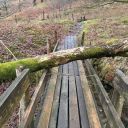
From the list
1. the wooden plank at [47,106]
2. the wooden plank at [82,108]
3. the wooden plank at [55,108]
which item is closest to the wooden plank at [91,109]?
the wooden plank at [82,108]

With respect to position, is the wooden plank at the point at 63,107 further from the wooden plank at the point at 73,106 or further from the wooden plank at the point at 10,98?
the wooden plank at the point at 10,98

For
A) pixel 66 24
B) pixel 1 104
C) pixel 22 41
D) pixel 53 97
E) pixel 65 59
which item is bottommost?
pixel 66 24

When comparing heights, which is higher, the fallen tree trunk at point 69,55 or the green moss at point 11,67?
the fallen tree trunk at point 69,55

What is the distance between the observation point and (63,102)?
830 cm

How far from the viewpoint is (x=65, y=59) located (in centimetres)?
955

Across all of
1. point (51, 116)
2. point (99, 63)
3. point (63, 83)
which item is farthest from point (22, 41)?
point (51, 116)

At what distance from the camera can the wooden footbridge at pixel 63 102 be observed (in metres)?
4.95

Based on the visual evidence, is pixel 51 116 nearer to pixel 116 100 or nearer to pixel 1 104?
pixel 116 100

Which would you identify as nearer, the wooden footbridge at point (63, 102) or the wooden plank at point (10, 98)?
the wooden plank at point (10, 98)

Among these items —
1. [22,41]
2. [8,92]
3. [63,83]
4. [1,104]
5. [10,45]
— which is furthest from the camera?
[22,41]

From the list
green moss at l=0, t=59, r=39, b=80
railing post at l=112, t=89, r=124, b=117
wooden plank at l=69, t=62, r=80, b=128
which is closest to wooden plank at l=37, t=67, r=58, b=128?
wooden plank at l=69, t=62, r=80, b=128

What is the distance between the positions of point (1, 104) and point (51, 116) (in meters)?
3.53

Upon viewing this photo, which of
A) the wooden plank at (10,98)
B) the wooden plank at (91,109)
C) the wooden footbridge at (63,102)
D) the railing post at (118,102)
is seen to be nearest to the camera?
the wooden plank at (10,98)

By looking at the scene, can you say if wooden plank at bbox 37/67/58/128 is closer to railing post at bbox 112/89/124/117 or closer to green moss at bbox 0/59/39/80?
green moss at bbox 0/59/39/80
